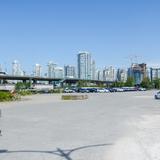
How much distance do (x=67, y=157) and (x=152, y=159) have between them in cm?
236

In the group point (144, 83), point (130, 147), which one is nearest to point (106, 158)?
point (130, 147)

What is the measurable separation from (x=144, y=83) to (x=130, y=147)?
6469 inches

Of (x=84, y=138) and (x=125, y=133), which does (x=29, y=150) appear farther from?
(x=125, y=133)

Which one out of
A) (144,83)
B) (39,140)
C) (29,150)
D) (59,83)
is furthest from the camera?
(59,83)

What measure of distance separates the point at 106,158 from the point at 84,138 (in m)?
4.20

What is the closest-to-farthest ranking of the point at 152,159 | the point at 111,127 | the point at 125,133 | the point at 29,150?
the point at 152,159 < the point at 29,150 < the point at 125,133 < the point at 111,127

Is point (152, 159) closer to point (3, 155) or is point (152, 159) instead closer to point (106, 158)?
point (106, 158)

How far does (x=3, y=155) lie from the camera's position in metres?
12.3

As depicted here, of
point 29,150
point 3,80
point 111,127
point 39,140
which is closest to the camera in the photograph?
point 29,150

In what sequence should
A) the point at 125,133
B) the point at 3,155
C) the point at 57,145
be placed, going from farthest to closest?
the point at 125,133
the point at 57,145
the point at 3,155

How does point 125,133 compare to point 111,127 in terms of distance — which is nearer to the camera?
point 125,133

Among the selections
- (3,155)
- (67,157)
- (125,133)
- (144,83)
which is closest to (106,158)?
(67,157)

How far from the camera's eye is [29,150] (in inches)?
518

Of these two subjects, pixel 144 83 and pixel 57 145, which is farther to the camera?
pixel 144 83
